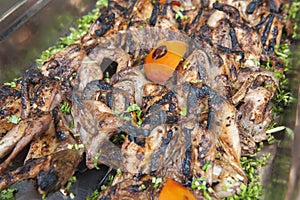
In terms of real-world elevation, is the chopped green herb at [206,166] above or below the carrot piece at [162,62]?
below

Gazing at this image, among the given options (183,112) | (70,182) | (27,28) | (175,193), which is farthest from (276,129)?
(27,28)

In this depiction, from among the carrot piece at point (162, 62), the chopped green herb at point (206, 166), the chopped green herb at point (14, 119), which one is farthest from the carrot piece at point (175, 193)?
the chopped green herb at point (14, 119)

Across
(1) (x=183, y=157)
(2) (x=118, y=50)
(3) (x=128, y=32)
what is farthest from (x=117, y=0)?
(1) (x=183, y=157)

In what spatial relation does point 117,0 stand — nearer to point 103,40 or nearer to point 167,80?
point 103,40

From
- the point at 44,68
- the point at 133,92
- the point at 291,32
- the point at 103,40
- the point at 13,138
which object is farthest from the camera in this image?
the point at 291,32

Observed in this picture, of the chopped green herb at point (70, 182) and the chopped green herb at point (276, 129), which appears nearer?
the chopped green herb at point (70, 182)

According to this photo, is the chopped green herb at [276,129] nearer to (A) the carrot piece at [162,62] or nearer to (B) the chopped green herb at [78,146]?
(A) the carrot piece at [162,62]

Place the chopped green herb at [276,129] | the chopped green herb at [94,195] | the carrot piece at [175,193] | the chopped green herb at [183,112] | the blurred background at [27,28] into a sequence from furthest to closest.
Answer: the blurred background at [27,28], the chopped green herb at [276,129], the chopped green herb at [183,112], the chopped green herb at [94,195], the carrot piece at [175,193]
